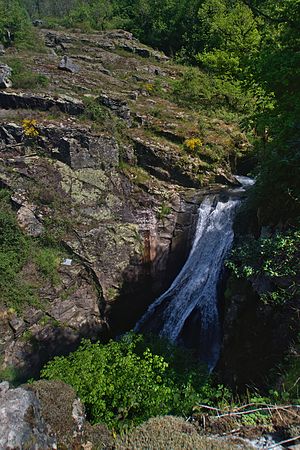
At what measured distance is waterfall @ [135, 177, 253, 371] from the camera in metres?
9.61

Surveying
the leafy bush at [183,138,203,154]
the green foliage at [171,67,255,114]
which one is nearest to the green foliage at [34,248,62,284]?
the leafy bush at [183,138,203,154]

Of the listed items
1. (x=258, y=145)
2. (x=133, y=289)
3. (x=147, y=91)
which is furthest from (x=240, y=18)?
(x=133, y=289)

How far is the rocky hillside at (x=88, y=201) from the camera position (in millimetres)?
10375

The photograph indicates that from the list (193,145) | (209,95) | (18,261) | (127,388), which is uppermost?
(209,95)

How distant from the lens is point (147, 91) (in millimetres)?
19625

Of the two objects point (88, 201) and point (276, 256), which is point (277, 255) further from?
point (88, 201)

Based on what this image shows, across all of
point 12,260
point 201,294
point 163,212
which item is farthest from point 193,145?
point 12,260

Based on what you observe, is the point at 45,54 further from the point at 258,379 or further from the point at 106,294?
the point at 258,379

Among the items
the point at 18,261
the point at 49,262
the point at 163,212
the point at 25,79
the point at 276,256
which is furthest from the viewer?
the point at 25,79

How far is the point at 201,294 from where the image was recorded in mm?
10102

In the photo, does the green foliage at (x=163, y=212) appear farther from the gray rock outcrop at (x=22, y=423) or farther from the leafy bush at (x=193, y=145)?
the gray rock outcrop at (x=22, y=423)

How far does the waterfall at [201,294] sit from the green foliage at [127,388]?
3637 millimetres

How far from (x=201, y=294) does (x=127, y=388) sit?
18.1ft

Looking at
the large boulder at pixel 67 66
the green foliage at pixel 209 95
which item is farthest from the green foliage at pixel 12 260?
the green foliage at pixel 209 95
